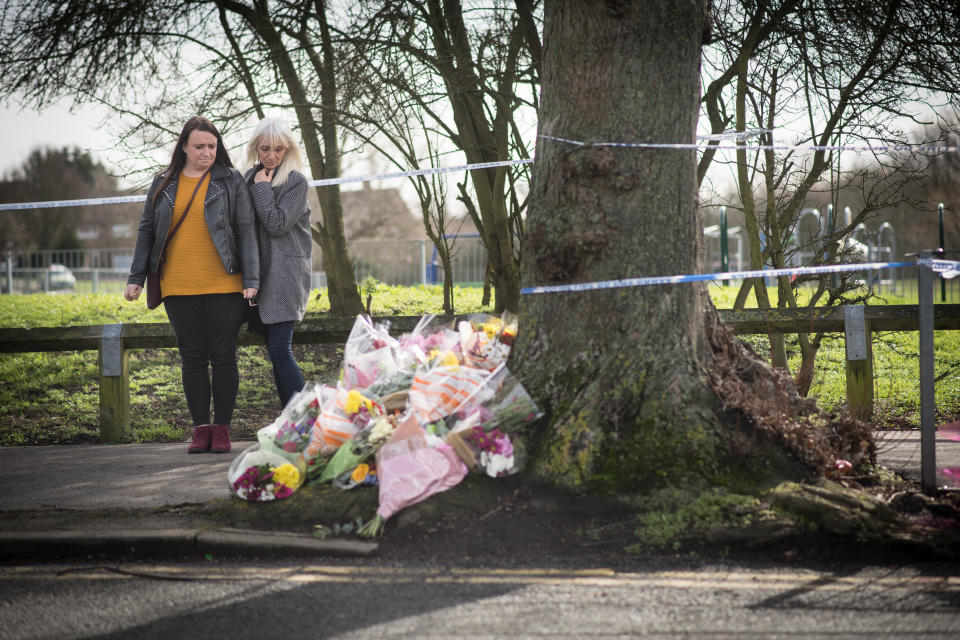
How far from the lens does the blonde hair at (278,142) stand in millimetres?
4719

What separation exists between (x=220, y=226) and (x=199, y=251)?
0.20 metres

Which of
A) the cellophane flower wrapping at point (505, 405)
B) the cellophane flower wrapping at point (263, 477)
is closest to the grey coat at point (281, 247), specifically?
the cellophane flower wrapping at point (263, 477)

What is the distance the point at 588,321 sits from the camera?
3.78 meters

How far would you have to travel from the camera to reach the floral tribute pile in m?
3.49

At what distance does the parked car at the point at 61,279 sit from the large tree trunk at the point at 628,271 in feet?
81.9

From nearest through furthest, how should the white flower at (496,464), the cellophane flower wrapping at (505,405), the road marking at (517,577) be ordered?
the road marking at (517,577)
the white flower at (496,464)
the cellophane flower wrapping at (505,405)

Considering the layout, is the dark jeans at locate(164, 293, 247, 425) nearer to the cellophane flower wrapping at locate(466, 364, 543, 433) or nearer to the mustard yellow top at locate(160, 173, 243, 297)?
the mustard yellow top at locate(160, 173, 243, 297)

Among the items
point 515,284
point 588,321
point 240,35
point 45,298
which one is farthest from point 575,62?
point 45,298

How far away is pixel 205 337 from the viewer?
4.75 metres

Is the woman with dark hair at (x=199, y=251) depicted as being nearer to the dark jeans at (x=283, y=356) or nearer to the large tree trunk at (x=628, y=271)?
the dark jeans at (x=283, y=356)

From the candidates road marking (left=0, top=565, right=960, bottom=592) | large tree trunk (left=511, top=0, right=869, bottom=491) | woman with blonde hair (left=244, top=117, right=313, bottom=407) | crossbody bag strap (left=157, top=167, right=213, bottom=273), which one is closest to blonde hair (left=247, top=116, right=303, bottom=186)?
woman with blonde hair (left=244, top=117, right=313, bottom=407)

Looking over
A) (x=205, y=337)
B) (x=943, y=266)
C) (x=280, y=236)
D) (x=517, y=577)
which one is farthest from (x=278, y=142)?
(x=943, y=266)

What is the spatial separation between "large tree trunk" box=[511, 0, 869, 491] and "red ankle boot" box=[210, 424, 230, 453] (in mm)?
2085

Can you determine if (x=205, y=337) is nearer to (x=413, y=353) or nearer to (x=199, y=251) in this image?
(x=199, y=251)
